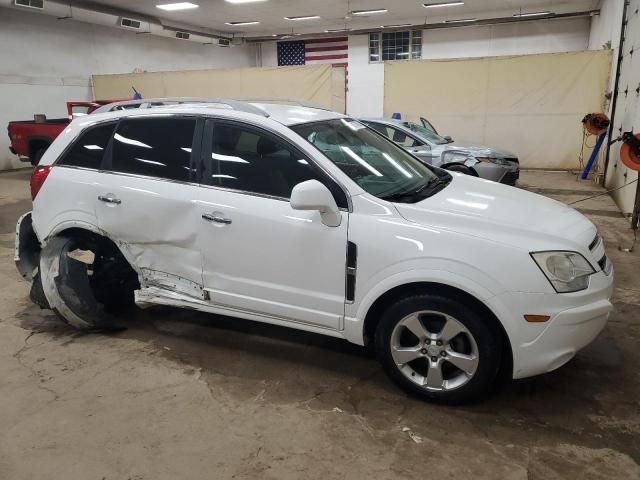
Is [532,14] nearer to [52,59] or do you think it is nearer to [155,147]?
[52,59]

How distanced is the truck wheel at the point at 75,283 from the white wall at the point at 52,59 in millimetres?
12260

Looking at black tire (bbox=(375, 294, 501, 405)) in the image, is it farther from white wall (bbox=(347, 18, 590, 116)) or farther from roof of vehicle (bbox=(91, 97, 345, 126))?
white wall (bbox=(347, 18, 590, 116))

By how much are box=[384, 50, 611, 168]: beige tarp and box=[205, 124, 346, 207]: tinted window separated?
1068 centimetres

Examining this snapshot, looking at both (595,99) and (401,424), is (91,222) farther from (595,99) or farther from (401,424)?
(595,99)

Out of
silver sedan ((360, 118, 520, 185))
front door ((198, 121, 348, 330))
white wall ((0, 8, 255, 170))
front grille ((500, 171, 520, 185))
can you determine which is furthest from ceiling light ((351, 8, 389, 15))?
front door ((198, 121, 348, 330))

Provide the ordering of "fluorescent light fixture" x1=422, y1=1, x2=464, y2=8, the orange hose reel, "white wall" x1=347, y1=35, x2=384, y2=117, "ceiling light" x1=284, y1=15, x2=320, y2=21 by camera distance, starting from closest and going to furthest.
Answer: the orange hose reel → "fluorescent light fixture" x1=422, y1=1, x2=464, y2=8 → "ceiling light" x1=284, y1=15, x2=320, y2=21 → "white wall" x1=347, y1=35, x2=384, y2=117

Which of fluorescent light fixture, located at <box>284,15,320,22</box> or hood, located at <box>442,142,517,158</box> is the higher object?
fluorescent light fixture, located at <box>284,15,320,22</box>

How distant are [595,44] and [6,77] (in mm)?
16852

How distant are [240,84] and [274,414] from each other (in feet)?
41.7

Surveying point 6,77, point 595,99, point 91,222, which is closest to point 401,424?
point 91,222

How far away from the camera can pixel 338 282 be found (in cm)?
276

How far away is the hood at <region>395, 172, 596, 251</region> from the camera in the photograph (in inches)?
98.8

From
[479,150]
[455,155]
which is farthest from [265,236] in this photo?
[479,150]

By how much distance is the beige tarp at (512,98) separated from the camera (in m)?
11.5
